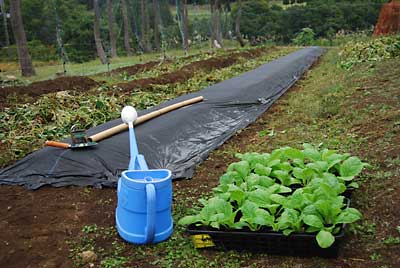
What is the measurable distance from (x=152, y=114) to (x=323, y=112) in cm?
221

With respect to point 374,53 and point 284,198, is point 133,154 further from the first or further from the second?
point 374,53

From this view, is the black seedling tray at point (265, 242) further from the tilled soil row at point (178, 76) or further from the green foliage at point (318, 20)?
the green foliage at point (318, 20)

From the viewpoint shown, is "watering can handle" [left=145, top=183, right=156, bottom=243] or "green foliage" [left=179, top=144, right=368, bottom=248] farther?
"watering can handle" [left=145, top=183, right=156, bottom=243]

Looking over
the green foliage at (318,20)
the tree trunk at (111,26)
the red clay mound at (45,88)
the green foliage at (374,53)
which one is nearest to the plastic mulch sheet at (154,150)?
the red clay mound at (45,88)

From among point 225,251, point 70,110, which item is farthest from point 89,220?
point 70,110

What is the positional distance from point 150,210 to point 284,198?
0.80 m

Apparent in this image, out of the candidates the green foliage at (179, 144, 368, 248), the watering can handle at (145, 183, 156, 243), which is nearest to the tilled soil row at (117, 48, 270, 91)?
the green foliage at (179, 144, 368, 248)

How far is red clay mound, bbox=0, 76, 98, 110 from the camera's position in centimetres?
756

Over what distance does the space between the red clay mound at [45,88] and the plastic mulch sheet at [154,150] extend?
3541 mm

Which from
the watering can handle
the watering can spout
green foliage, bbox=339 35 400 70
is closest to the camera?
the watering can handle

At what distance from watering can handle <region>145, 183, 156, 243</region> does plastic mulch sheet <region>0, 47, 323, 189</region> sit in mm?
1070

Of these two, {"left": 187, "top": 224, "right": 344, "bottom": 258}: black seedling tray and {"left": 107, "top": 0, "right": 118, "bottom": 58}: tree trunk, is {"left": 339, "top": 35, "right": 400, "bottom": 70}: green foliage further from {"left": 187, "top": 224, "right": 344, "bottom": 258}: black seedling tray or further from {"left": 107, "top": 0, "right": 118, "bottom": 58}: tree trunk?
{"left": 107, "top": 0, "right": 118, "bottom": 58}: tree trunk

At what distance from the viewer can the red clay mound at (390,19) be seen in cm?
1705

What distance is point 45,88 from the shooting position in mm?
8320
